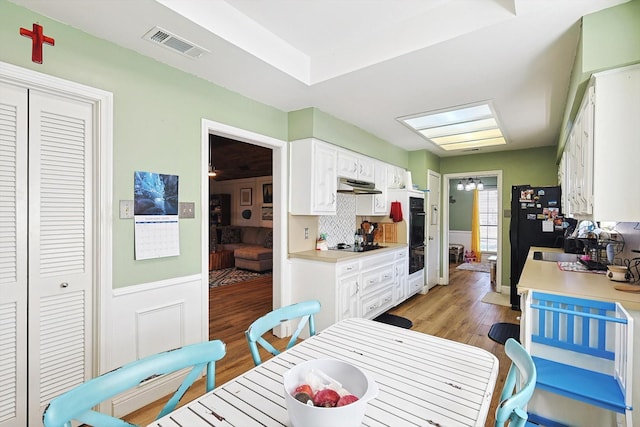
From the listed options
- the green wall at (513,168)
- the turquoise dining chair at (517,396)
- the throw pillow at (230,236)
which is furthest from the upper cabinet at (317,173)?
the throw pillow at (230,236)

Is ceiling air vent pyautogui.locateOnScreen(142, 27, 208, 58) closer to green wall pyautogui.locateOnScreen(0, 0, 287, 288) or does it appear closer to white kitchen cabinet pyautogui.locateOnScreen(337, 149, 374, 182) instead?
→ green wall pyautogui.locateOnScreen(0, 0, 287, 288)

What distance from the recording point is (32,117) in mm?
1753

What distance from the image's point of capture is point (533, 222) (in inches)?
166

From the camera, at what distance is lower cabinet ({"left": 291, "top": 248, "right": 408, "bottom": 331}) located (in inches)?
122

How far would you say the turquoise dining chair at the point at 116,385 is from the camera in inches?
34.8

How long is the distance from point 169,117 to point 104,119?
44cm

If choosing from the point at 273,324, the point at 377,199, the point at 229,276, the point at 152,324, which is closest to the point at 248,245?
the point at 229,276

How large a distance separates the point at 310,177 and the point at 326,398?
8.30ft

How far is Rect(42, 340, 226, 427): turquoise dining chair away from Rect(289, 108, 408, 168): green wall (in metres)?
2.46

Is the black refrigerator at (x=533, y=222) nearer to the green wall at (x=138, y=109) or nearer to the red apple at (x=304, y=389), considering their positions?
the green wall at (x=138, y=109)

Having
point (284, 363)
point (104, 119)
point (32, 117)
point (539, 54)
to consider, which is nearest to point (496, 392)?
point (284, 363)

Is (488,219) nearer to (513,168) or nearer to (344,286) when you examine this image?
(513,168)

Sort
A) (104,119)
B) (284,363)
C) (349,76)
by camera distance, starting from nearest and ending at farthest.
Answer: (284,363) < (104,119) < (349,76)

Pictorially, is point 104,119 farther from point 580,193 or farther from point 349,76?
point 580,193
